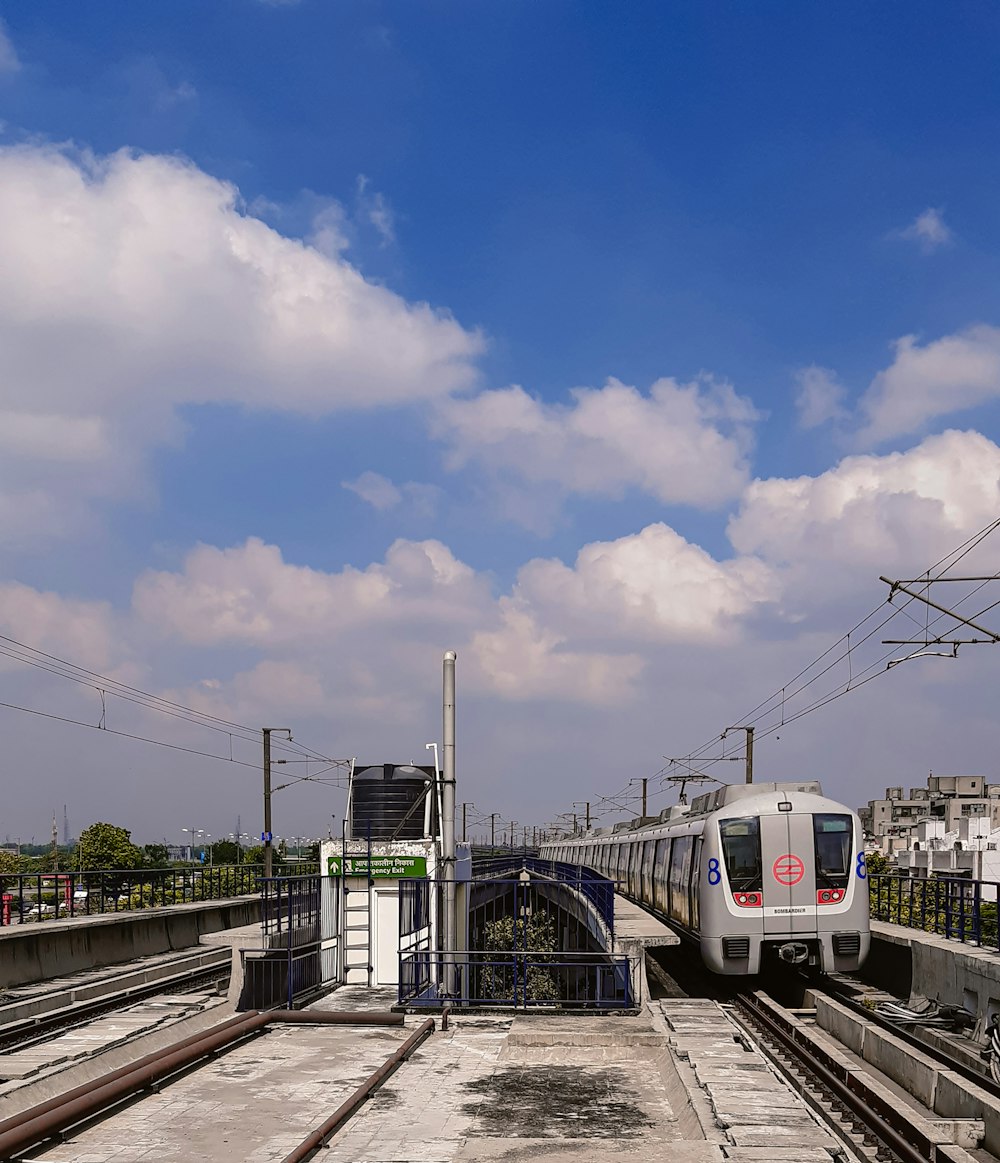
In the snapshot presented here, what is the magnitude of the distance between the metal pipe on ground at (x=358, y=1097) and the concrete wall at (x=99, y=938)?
10.3m

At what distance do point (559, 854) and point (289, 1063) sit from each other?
50.5 metres

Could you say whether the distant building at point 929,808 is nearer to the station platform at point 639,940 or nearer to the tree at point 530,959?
the tree at point 530,959

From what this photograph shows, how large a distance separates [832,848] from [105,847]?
218ft

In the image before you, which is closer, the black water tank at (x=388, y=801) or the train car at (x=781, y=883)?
the train car at (x=781, y=883)

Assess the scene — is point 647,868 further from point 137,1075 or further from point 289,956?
point 137,1075

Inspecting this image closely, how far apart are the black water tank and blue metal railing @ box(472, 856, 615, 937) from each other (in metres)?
2.70

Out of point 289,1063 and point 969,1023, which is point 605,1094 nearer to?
point 289,1063

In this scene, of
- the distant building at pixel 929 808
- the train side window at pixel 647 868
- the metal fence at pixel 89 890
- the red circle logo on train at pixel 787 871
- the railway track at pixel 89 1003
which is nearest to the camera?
the railway track at pixel 89 1003

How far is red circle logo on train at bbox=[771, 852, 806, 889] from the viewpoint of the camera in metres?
20.0

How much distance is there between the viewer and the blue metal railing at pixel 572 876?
1750 centimetres

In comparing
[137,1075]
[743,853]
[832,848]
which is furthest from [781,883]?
[137,1075]

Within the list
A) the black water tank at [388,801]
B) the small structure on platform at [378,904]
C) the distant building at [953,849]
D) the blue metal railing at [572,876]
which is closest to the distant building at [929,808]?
the distant building at [953,849]

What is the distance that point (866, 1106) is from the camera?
40.0 feet

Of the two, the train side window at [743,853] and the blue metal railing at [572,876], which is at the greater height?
the train side window at [743,853]
